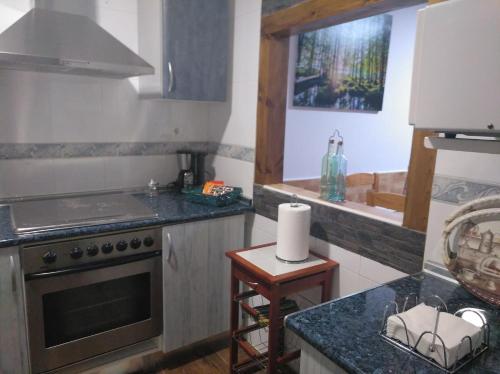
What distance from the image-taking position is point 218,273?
2189mm

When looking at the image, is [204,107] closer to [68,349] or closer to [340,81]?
[340,81]

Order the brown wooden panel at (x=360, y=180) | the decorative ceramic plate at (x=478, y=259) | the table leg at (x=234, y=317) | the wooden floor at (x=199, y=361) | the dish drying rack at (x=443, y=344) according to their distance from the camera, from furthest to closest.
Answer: the brown wooden panel at (x=360, y=180) < the wooden floor at (x=199, y=361) < the table leg at (x=234, y=317) < the decorative ceramic plate at (x=478, y=259) < the dish drying rack at (x=443, y=344)

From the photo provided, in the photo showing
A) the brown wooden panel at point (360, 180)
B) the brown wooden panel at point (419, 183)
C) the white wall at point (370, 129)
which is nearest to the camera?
the brown wooden panel at point (419, 183)

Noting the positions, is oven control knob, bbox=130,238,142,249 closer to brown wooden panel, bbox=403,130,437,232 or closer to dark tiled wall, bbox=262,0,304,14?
brown wooden panel, bbox=403,130,437,232

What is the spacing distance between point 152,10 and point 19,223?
1.30 metres

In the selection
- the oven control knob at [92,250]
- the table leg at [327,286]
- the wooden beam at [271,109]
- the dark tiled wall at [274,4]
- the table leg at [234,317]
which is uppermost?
the dark tiled wall at [274,4]

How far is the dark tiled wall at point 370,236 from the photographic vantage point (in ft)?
4.67

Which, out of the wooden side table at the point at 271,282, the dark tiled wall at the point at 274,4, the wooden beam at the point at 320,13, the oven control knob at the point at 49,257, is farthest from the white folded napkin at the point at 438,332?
the dark tiled wall at the point at 274,4

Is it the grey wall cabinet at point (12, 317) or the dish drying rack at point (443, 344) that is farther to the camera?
the grey wall cabinet at point (12, 317)

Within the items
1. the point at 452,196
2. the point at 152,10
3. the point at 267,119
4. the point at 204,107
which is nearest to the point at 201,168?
the point at 204,107

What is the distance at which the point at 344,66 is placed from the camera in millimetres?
2654

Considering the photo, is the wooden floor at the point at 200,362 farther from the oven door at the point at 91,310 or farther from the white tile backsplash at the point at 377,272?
the white tile backsplash at the point at 377,272

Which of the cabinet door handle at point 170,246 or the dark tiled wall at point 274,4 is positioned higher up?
the dark tiled wall at point 274,4

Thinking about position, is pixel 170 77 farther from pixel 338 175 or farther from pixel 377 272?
pixel 377 272
